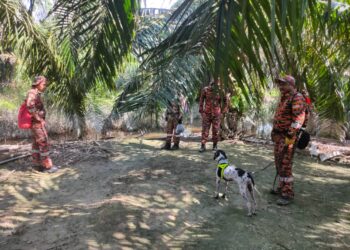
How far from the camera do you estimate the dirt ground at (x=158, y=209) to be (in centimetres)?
366

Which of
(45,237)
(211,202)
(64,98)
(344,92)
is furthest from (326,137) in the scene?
(45,237)

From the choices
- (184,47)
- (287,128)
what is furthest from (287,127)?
(184,47)

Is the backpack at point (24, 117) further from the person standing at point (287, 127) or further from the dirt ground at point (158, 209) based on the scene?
the person standing at point (287, 127)

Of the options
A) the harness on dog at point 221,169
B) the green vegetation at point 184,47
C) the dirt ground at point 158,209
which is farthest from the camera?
the harness on dog at point 221,169

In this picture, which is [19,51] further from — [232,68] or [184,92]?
[232,68]

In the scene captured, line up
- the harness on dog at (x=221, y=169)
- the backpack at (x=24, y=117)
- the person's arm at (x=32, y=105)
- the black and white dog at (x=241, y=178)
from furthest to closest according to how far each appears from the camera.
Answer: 1. the backpack at (x=24, y=117)
2. the person's arm at (x=32, y=105)
3. the harness on dog at (x=221, y=169)
4. the black and white dog at (x=241, y=178)

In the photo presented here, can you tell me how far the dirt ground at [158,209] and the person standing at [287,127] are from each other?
1.10 ft

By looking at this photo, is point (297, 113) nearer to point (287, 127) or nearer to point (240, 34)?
point (287, 127)

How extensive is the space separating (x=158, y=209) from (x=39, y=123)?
300 centimetres

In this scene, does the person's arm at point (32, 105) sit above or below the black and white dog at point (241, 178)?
above

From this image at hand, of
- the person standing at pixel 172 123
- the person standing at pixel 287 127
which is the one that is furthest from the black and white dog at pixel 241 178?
the person standing at pixel 172 123

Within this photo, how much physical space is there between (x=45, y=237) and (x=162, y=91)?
2.10m

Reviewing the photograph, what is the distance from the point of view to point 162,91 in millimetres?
3236

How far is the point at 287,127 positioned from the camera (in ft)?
15.3
